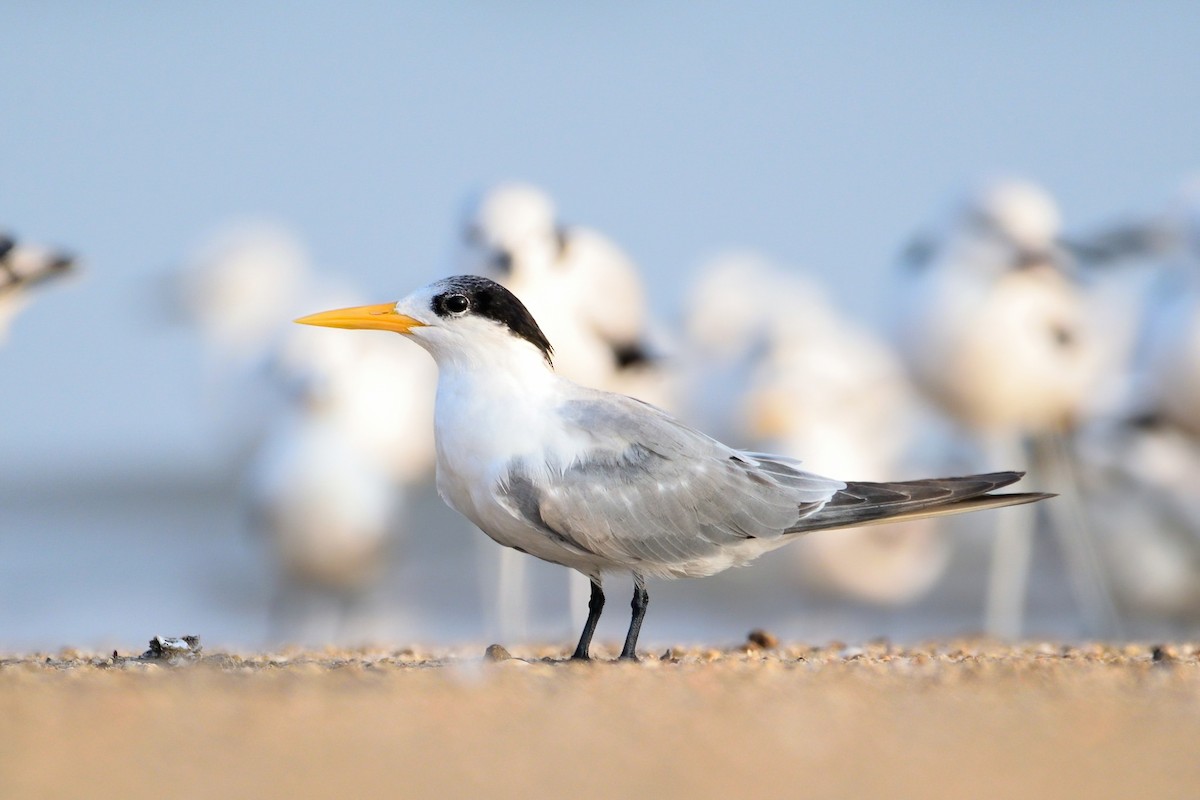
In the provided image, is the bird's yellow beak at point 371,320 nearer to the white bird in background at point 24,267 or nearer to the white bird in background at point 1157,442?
the white bird in background at point 24,267

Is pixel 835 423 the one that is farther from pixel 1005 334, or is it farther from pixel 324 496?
pixel 324 496

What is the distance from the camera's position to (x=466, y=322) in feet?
16.1

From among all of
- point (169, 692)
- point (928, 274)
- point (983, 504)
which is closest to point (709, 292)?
point (928, 274)

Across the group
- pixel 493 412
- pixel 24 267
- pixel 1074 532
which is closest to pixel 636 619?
pixel 493 412

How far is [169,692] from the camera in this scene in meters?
3.55

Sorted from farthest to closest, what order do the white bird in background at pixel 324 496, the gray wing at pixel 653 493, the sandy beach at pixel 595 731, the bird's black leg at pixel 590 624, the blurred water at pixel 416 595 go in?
the blurred water at pixel 416 595 < the white bird in background at pixel 324 496 < the bird's black leg at pixel 590 624 < the gray wing at pixel 653 493 < the sandy beach at pixel 595 731

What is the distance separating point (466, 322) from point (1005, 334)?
6296 millimetres

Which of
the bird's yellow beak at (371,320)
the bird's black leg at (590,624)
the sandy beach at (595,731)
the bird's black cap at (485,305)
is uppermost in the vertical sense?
the bird's black cap at (485,305)

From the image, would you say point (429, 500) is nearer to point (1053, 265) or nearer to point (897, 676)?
point (1053, 265)

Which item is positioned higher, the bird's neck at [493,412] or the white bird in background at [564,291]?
the white bird in background at [564,291]

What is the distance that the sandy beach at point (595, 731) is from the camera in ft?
9.36

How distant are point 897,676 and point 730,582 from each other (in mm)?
11205

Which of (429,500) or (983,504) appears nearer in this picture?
(983,504)

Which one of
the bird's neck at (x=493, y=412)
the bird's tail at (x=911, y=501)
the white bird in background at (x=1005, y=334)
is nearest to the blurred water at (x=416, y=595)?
the white bird in background at (x=1005, y=334)
